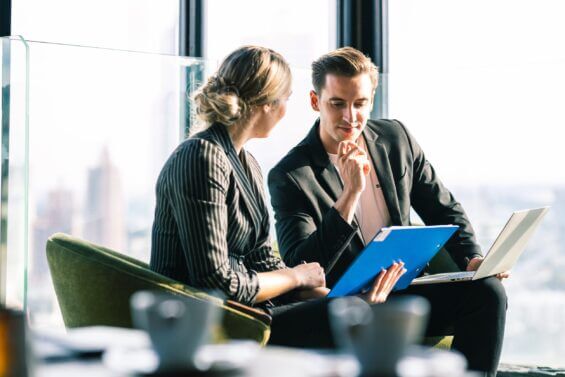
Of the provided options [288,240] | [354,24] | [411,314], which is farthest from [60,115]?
[411,314]

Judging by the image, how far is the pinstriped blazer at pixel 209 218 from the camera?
2184 mm

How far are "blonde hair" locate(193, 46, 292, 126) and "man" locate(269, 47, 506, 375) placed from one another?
0.45 metres

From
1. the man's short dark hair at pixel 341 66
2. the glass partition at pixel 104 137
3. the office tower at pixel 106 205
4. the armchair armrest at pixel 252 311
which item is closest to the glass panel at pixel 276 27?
the glass partition at pixel 104 137

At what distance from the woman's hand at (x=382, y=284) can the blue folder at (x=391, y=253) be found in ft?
0.05

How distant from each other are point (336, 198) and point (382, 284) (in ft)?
1.74

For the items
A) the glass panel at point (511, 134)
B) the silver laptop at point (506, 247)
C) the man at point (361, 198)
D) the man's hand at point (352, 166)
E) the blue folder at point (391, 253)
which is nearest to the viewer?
the blue folder at point (391, 253)

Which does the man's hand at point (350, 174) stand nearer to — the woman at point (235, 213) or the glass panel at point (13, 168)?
the woman at point (235, 213)

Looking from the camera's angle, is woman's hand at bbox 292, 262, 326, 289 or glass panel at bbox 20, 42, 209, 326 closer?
woman's hand at bbox 292, 262, 326, 289

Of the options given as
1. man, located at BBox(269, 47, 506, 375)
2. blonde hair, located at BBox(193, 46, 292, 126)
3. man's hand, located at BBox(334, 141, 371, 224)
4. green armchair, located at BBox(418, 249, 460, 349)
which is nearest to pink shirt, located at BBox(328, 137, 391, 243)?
man, located at BBox(269, 47, 506, 375)

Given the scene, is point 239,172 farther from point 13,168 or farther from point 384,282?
point 13,168

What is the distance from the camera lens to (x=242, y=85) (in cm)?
246

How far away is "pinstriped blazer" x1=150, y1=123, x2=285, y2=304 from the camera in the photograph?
218 centimetres

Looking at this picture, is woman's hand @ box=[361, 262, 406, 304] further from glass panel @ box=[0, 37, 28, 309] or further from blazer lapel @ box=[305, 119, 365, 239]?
glass panel @ box=[0, 37, 28, 309]

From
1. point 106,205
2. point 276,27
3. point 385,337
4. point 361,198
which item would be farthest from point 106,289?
point 276,27
